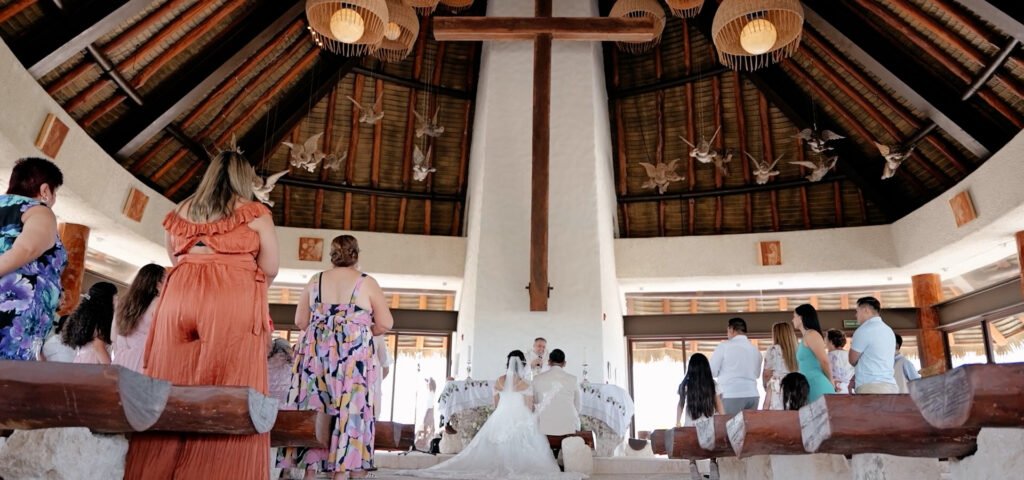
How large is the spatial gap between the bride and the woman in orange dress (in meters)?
3.73

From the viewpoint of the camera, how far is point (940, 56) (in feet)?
27.7

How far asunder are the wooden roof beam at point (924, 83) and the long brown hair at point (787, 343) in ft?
15.5

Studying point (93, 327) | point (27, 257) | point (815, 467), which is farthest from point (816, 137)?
point (27, 257)

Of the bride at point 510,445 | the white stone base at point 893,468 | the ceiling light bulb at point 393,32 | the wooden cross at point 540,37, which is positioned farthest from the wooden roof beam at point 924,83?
the white stone base at point 893,468

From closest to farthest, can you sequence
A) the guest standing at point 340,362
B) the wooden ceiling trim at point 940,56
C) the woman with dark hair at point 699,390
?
1. the guest standing at point 340,362
2. the woman with dark hair at point 699,390
3. the wooden ceiling trim at point 940,56

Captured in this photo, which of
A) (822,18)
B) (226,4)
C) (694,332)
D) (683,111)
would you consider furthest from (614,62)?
(226,4)

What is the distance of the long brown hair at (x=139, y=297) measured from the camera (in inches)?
138

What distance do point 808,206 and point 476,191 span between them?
17.8 ft

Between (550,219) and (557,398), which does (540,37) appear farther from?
(557,398)

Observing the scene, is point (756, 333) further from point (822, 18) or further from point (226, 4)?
point (226, 4)

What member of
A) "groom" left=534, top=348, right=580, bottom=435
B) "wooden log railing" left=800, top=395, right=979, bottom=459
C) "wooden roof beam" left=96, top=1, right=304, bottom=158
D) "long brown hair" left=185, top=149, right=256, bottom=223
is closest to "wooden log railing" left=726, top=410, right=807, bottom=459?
"wooden log railing" left=800, top=395, right=979, bottom=459

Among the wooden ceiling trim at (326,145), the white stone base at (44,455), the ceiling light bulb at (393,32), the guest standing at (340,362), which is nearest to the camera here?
the white stone base at (44,455)

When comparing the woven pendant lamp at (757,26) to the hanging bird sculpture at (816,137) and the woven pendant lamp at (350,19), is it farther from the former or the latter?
the hanging bird sculpture at (816,137)

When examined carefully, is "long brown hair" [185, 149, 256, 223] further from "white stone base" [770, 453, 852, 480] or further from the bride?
the bride
